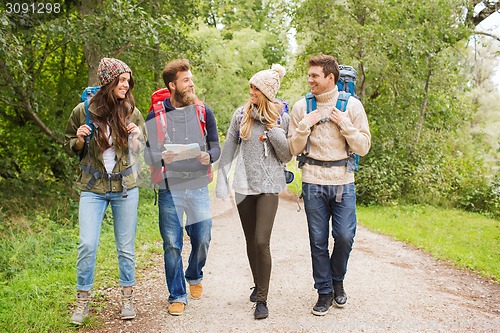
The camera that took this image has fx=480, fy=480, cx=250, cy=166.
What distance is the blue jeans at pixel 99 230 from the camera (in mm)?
4008

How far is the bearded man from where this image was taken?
4.31 metres

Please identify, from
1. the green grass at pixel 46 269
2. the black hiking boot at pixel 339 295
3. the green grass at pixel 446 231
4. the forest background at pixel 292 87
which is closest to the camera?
the green grass at pixel 46 269

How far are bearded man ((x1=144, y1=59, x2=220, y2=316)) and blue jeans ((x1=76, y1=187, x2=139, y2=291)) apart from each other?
310 millimetres

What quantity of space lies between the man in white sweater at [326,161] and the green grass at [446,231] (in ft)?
10.1

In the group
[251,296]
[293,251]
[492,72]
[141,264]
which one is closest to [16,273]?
[141,264]

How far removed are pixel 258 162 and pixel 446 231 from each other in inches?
264

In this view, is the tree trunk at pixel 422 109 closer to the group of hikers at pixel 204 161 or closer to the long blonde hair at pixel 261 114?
the group of hikers at pixel 204 161

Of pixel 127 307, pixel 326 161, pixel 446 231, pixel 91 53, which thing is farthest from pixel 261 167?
pixel 446 231

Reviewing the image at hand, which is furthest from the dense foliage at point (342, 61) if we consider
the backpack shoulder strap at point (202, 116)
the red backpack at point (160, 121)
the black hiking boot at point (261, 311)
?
the black hiking boot at point (261, 311)

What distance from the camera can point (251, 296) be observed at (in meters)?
4.84

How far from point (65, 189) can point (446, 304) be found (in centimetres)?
799

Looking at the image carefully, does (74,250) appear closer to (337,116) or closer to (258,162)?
(258,162)

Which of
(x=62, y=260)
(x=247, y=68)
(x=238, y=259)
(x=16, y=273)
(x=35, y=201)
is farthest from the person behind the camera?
(x=247, y=68)

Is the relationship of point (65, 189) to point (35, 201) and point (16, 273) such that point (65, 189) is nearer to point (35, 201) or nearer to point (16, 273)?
point (35, 201)
